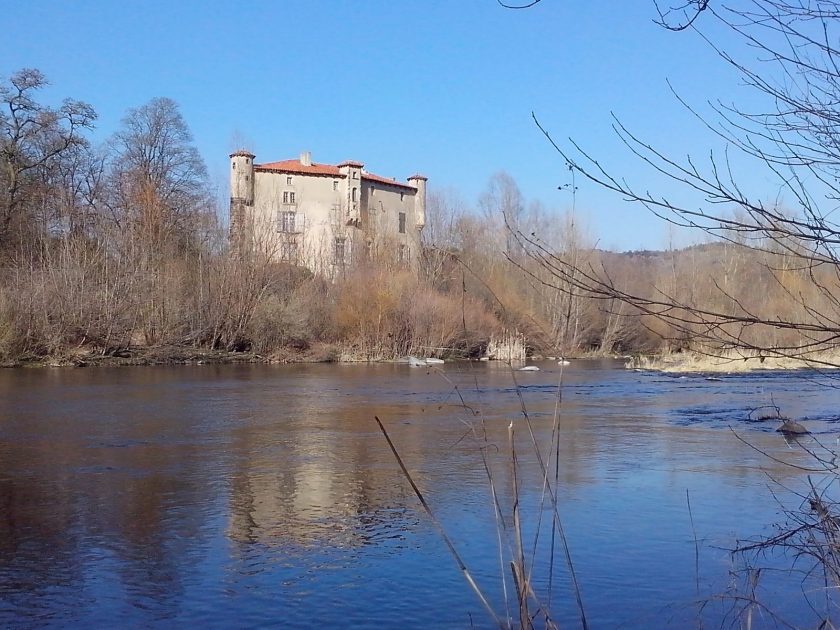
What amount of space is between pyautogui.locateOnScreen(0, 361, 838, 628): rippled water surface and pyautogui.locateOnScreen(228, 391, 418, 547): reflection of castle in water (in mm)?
38

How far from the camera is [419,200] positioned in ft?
237

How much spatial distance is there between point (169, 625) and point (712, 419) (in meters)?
12.9

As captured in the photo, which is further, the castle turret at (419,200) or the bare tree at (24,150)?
the castle turret at (419,200)

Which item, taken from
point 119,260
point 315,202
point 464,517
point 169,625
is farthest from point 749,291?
point 315,202

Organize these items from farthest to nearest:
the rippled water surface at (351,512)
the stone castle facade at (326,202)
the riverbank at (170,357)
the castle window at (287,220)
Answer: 1. the castle window at (287,220)
2. the stone castle facade at (326,202)
3. the riverbank at (170,357)
4. the rippled water surface at (351,512)

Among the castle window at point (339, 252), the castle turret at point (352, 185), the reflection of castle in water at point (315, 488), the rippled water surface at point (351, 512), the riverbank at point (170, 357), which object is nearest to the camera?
the rippled water surface at point (351, 512)

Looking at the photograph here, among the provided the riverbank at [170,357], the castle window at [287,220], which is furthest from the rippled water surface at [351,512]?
the castle window at [287,220]

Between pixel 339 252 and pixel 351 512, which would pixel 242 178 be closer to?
pixel 339 252

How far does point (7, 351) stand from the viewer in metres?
29.6

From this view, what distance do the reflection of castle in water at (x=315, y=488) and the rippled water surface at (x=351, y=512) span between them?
38 millimetres

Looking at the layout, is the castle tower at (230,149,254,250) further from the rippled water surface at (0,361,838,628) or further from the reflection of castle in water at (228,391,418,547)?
the reflection of castle in water at (228,391,418,547)

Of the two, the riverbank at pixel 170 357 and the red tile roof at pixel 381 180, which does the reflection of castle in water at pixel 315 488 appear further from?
the red tile roof at pixel 381 180

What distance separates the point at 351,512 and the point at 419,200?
2555 inches

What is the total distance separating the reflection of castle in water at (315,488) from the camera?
784 centimetres
